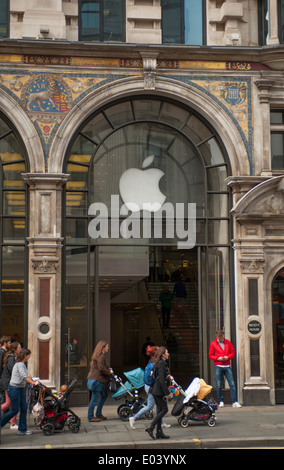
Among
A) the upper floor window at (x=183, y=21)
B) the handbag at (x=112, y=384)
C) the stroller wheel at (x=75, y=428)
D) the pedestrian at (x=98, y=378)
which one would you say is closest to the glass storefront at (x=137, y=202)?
the upper floor window at (x=183, y=21)

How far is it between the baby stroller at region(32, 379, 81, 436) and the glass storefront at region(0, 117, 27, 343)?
3840 mm

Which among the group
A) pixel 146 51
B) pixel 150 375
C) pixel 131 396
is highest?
pixel 146 51

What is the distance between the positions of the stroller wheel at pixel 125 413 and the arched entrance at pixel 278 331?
15.5ft

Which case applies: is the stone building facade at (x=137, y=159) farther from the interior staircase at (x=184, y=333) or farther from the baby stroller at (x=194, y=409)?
the baby stroller at (x=194, y=409)

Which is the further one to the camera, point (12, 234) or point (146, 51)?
point (146, 51)

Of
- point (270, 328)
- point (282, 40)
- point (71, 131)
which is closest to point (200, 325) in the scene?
point (270, 328)

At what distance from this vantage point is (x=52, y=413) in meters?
14.2

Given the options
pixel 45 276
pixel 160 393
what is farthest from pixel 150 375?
pixel 45 276

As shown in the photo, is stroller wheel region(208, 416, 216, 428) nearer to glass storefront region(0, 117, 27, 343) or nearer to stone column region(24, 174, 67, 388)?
stone column region(24, 174, 67, 388)

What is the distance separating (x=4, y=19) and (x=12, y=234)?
19.7 feet

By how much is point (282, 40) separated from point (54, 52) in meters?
6.50

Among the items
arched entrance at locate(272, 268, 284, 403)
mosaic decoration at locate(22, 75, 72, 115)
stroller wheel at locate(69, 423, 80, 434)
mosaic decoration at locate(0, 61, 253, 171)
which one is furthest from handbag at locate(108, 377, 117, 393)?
mosaic decoration at locate(22, 75, 72, 115)

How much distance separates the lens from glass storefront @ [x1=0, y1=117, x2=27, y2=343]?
18.1 meters

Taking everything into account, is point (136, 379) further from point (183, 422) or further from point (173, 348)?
point (173, 348)
